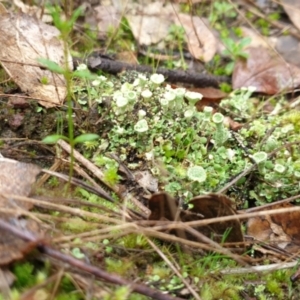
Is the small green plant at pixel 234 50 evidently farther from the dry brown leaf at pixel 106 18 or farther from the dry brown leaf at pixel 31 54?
A: the dry brown leaf at pixel 31 54

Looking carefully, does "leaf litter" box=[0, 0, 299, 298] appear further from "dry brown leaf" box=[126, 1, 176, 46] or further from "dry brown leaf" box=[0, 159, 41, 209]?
"dry brown leaf" box=[126, 1, 176, 46]

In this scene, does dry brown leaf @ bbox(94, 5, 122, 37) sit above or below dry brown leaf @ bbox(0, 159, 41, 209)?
above

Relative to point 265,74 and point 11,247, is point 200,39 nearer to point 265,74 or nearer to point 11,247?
point 265,74

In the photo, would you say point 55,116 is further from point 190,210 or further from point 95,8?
point 95,8

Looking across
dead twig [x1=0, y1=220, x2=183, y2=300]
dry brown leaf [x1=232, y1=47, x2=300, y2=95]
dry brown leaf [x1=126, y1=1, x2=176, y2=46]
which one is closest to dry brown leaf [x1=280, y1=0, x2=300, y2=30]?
dry brown leaf [x1=232, y1=47, x2=300, y2=95]

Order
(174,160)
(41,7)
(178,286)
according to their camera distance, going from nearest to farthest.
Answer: (178,286), (174,160), (41,7)

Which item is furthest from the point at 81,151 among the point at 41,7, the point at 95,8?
the point at 95,8

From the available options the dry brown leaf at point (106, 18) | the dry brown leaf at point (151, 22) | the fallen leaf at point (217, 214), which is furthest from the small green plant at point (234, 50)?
the fallen leaf at point (217, 214)
